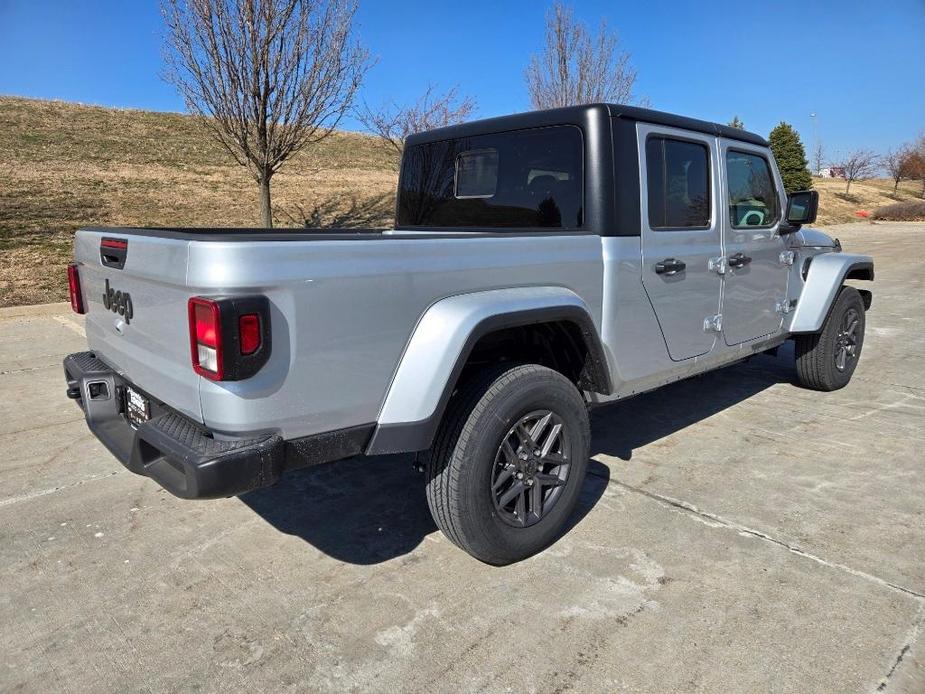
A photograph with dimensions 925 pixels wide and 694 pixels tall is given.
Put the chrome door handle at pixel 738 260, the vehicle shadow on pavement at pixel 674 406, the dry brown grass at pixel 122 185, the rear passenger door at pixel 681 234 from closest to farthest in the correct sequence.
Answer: the rear passenger door at pixel 681 234, the chrome door handle at pixel 738 260, the vehicle shadow on pavement at pixel 674 406, the dry brown grass at pixel 122 185

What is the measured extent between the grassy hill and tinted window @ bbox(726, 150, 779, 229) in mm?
9361

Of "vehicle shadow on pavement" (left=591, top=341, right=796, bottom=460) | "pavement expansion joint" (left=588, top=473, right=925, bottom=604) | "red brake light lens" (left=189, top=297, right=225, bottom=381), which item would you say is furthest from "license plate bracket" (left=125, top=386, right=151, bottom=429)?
"vehicle shadow on pavement" (left=591, top=341, right=796, bottom=460)

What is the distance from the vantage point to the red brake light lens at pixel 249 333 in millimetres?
2059

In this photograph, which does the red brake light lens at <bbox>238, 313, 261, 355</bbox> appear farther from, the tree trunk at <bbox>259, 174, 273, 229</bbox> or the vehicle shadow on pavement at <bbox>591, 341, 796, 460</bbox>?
the tree trunk at <bbox>259, 174, 273, 229</bbox>

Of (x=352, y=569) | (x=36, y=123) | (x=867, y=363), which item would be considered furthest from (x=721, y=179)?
(x=36, y=123)

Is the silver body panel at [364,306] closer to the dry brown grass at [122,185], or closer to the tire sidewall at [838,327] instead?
the tire sidewall at [838,327]

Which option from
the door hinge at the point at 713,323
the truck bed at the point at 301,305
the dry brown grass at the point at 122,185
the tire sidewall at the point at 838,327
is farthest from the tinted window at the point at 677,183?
the dry brown grass at the point at 122,185

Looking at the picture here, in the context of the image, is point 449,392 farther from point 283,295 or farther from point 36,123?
point 36,123

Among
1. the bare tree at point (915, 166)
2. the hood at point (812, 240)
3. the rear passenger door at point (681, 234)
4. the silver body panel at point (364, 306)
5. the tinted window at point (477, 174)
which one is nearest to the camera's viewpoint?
the silver body panel at point (364, 306)

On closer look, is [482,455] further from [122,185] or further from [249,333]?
[122,185]

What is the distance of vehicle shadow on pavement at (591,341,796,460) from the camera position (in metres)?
4.41

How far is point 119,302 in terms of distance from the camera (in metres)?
2.78

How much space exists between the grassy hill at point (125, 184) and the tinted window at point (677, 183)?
9.25 m

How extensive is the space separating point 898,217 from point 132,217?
38.6 meters
